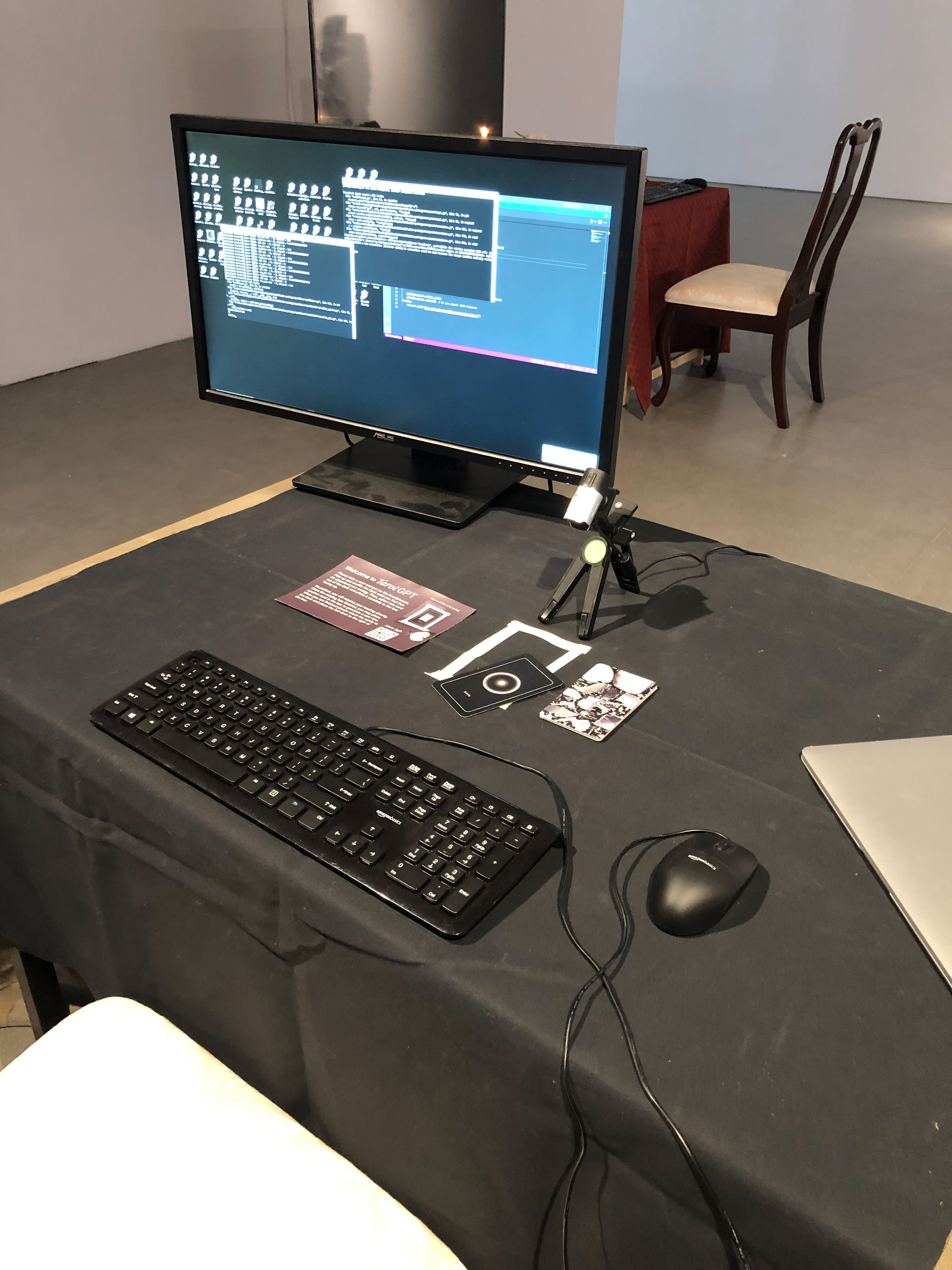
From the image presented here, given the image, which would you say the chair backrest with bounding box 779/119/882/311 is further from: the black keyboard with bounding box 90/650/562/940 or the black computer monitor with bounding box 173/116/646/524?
the black keyboard with bounding box 90/650/562/940

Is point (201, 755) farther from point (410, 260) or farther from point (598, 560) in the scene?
point (410, 260)

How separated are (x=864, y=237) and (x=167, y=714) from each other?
6.82m

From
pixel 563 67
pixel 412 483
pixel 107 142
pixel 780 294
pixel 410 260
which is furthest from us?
pixel 563 67

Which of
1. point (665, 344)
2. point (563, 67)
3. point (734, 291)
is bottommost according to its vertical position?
point (665, 344)

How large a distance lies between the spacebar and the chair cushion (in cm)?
314

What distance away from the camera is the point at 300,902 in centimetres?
84

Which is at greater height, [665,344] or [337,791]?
[337,791]

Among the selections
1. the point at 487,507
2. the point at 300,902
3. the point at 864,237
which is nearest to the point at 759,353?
the point at 864,237

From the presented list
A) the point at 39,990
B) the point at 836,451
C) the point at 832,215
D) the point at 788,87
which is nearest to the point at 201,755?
the point at 39,990

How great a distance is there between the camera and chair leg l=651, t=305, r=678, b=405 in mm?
3717

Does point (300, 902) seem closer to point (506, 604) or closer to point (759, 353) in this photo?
point (506, 604)

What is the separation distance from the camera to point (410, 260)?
4.23 feet

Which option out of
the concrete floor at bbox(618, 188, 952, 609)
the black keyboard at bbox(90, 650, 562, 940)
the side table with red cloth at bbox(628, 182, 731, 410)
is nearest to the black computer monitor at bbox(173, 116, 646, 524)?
the black keyboard at bbox(90, 650, 562, 940)

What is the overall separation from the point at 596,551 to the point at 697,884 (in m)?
0.48
